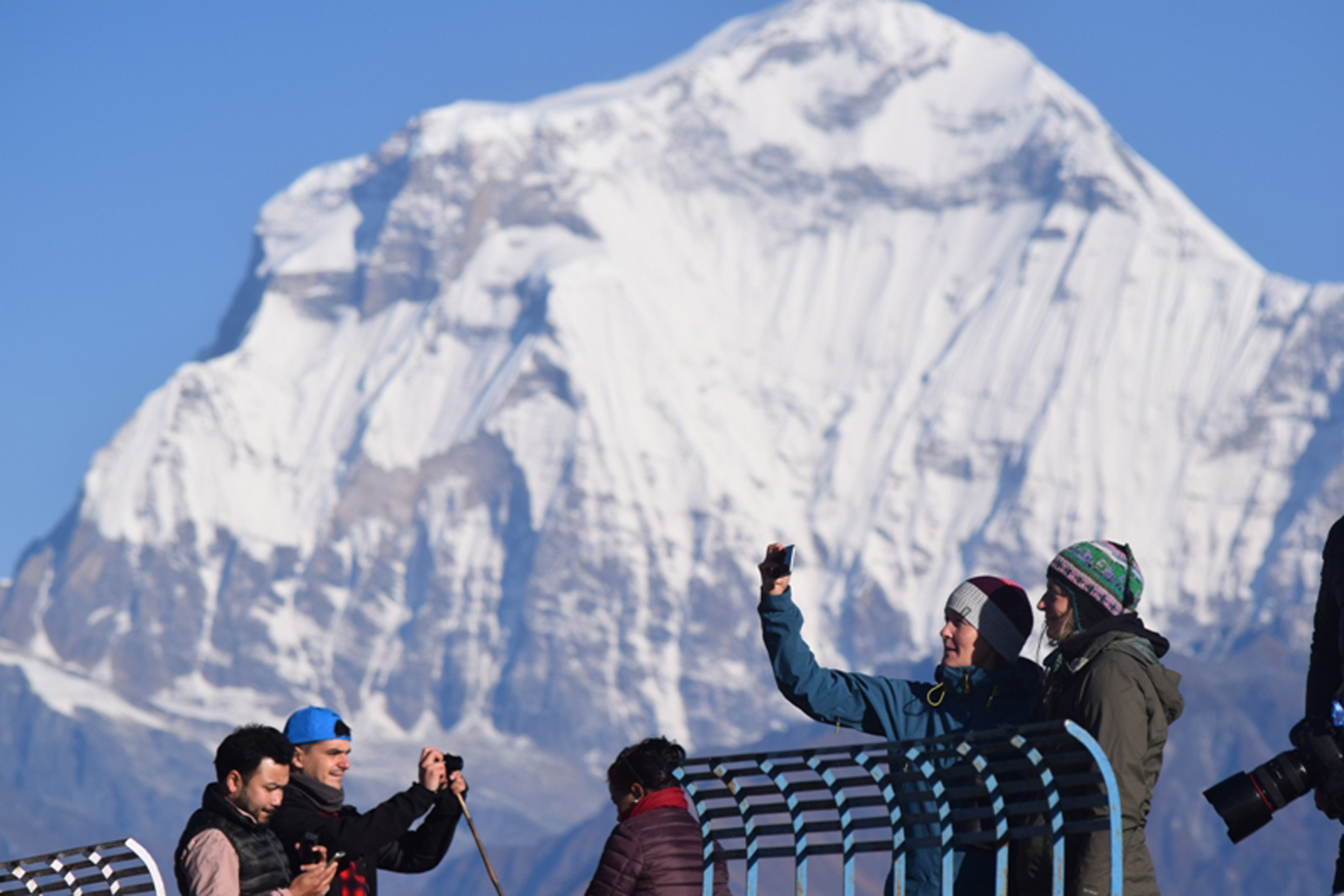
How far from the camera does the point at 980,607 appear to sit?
1128 centimetres

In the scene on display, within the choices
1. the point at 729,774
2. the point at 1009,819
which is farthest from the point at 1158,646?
the point at 729,774

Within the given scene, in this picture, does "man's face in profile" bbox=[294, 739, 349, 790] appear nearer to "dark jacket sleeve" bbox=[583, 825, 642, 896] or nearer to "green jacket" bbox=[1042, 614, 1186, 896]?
"dark jacket sleeve" bbox=[583, 825, 642, 896]

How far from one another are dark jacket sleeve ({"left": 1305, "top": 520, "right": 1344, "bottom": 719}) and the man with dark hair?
4458mm

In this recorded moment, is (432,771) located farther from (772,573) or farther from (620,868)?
(772,573)

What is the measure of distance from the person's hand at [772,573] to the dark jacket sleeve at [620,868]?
1321mm

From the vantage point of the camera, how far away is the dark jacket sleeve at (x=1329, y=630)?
10727 millimetres

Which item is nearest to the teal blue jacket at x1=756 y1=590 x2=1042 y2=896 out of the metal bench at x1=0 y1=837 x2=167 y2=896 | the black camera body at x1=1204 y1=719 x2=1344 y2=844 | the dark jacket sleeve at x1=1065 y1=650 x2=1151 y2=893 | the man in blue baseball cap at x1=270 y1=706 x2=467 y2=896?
the dark jacket sleeve at x1=1065 y1=650 x2=1151 y2=893

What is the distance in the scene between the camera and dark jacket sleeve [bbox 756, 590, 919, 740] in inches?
435

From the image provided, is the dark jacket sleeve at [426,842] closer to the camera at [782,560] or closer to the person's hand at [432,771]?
the person's hand at [432,771]

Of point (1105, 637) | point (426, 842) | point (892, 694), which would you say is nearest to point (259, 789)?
point (426, 842)

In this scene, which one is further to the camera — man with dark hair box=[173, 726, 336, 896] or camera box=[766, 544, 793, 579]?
camera box=[766, 544, 793, 579]

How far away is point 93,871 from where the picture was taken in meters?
10.9

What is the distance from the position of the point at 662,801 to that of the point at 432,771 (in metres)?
1.15

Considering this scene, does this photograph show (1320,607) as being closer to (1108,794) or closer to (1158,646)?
(1158,646)
